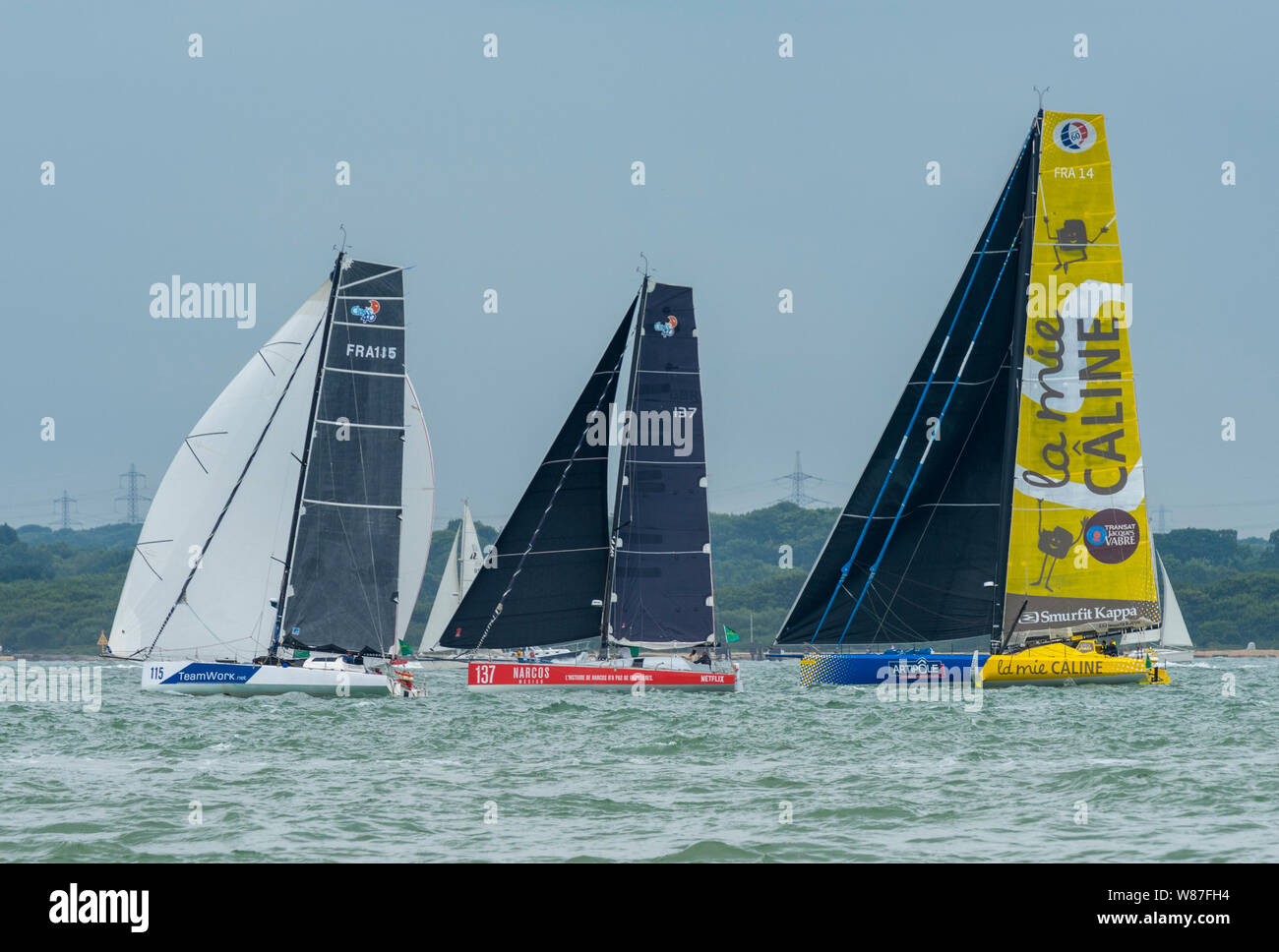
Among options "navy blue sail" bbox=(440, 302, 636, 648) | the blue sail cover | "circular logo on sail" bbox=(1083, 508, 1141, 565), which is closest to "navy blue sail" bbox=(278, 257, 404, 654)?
"navy blue sail" bbox=(440, 302, 636, 648)

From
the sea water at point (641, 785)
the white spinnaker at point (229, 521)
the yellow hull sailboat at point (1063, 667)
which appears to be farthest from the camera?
the white spinnaker at point (229, 521)

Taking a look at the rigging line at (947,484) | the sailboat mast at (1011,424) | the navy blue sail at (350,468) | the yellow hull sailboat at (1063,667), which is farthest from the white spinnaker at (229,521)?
the yellow hull sailboat at (1063,667)

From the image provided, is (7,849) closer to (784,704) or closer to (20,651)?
(784,704)

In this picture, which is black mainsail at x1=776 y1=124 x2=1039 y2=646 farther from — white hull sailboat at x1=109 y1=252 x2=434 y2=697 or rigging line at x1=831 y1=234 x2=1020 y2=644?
white hull sailboat at x1=109 y1=252 x2=434 y2=697

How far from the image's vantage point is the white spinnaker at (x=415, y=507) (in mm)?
45000

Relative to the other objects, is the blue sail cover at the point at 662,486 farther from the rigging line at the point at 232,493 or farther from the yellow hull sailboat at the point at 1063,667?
the yellow hull sailboat at the point at 1063,667

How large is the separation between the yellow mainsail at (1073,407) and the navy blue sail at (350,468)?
630 inches

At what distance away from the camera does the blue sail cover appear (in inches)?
1742

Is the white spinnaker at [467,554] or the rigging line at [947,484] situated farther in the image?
the white spinnaker at [467,554]

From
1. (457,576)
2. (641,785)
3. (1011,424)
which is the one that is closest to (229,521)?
(1011,424)

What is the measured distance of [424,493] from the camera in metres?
45.8

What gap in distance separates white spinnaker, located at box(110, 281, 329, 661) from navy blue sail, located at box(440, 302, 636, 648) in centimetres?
543

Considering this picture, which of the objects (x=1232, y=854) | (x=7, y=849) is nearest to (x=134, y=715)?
(x=7, y=849)
